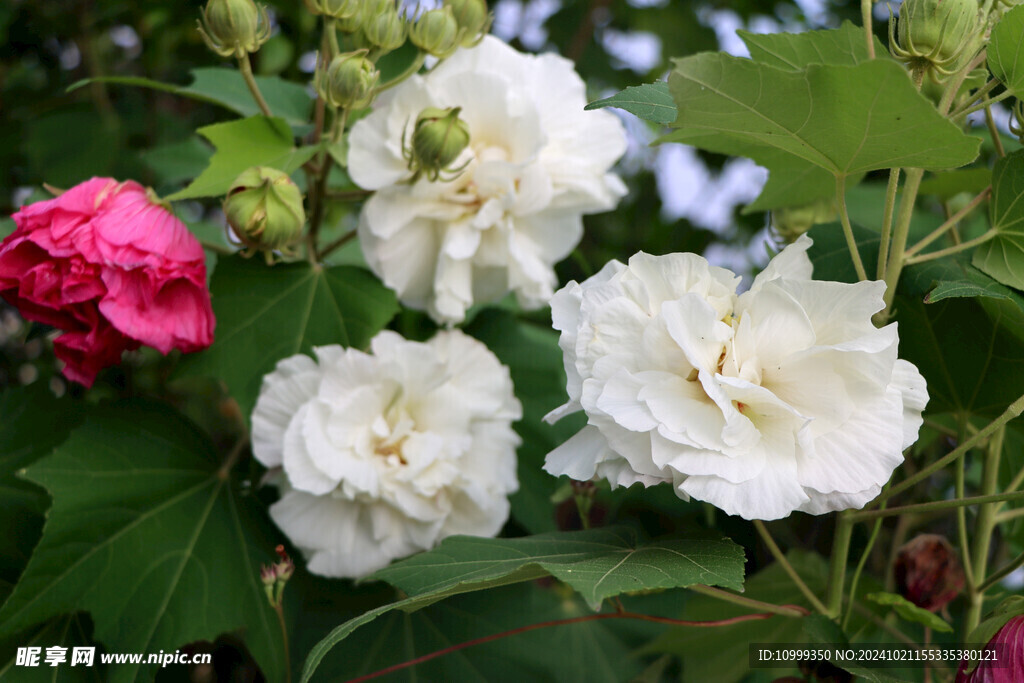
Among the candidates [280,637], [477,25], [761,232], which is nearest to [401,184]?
[477,25]

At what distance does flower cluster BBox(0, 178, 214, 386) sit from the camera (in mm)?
616

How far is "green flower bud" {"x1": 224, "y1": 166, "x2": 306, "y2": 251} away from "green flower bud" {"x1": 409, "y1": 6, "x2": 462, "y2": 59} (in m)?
0.17

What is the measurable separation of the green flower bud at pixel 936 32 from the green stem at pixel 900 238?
0.08 metres

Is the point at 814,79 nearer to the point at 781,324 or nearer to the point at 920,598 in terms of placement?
the point at 781,324

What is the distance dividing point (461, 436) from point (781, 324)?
1.05 ft

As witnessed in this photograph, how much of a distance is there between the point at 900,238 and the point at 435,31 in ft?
1.30

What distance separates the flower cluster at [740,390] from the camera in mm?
446

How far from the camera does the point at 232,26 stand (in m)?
0.65

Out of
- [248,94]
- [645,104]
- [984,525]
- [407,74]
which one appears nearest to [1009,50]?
[645,104]

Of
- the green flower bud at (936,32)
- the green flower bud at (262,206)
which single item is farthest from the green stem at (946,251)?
the green flower bud at (262,206)

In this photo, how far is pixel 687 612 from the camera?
2.56 ft

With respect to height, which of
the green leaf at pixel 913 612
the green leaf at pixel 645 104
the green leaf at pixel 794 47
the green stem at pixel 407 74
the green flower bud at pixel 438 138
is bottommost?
the green leaf at pixel 913 612

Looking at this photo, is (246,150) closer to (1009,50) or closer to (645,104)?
(645,104)

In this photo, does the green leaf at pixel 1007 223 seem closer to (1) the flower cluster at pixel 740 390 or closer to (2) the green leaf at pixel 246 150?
(1) the flower cluster at pixel 740 390
